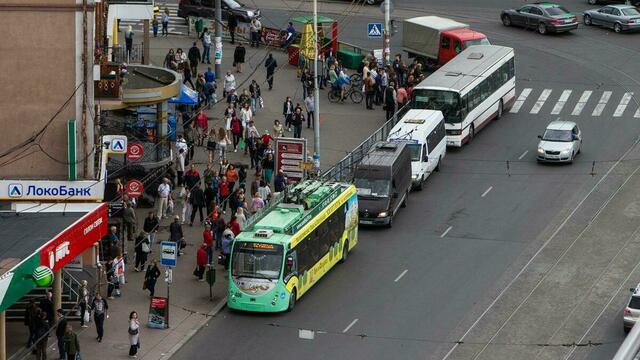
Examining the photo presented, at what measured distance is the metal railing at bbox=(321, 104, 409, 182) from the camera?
196ft

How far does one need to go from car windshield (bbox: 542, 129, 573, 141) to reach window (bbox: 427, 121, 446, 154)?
4152 millimetres

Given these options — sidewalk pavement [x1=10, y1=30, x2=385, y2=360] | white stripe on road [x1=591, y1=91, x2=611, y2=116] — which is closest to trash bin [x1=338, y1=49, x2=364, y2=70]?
sidewalk pavement [x1=10, y1=30, x2=385, y2=360]

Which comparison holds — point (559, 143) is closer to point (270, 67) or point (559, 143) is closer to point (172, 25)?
point (270, 67)

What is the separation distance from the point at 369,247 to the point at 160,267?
7404 mm

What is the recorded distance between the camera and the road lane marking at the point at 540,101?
71.3 metres

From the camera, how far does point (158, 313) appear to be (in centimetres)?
4728

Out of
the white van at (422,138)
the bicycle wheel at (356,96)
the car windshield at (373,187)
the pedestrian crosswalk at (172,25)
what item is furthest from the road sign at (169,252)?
the pedestrian crosswalk at (172,25)

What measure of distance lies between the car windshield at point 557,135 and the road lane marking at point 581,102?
698 centimetres

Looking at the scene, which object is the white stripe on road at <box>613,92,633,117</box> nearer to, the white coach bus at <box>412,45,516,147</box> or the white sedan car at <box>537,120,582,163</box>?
the white coach bus at <box>412,45,516,147</box>

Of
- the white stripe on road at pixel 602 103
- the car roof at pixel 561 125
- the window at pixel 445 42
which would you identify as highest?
the window at pixel 445 42

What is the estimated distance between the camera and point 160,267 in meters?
52.7

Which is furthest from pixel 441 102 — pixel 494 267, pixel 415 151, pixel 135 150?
pixel 135 150

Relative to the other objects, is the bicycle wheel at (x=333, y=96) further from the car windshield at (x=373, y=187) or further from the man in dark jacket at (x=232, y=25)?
the car windshield at (x=373, y=187)

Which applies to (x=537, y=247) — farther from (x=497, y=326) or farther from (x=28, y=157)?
(x=28, y=157)
